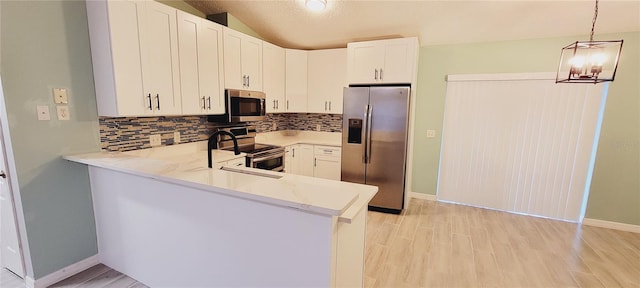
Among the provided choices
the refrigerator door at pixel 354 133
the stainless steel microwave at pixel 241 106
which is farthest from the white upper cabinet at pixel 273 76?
the refrigerator door at pixel 354 133

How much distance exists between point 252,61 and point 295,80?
86 cm

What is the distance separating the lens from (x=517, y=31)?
3199 mm

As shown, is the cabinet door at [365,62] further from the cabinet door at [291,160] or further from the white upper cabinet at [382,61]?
the cabinet door at [291,160]

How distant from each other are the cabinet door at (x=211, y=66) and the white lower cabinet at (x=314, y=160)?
121 cm

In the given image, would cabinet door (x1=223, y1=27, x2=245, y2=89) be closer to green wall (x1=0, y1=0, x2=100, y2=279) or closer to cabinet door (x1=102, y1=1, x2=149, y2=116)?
cabinet door (x1=102, y1=1, x2=149, y2=116)

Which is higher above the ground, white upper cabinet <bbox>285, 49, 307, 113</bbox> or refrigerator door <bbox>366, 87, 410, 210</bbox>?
white upper cabinet <bbox>285, 49, 307, 113</bbox>

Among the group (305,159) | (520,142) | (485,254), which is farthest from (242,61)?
(520,142)

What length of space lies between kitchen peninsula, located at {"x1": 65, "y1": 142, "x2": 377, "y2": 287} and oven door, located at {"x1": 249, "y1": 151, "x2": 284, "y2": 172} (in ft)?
4.12

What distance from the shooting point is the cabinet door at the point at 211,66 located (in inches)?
109

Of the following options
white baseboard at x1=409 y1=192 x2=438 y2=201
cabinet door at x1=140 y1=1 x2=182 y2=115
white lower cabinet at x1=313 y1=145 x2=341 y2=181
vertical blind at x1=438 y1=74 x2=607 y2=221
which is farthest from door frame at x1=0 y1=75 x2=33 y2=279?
vertical blind at x1=438 y1=74 x2=607 y2=221

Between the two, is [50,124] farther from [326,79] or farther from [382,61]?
[382,61]

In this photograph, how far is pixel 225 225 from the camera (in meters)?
1.53

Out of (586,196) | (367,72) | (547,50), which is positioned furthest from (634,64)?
(367,72)

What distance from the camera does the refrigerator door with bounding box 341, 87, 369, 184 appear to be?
3.49 metres
